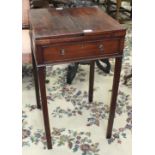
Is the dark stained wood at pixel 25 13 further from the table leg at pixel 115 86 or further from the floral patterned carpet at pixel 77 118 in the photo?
the table leg at pixel 115 86

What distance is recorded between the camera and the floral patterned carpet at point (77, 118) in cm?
144

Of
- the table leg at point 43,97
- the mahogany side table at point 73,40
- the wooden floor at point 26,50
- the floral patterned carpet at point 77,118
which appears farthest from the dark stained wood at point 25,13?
the table leg at point 43,97

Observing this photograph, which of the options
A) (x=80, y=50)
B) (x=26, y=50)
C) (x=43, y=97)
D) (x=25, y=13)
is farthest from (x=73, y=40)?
(x=25, y=13)

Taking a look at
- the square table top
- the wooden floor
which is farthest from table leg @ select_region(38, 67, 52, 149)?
the wooden floor

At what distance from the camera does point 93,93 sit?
6.29 ft

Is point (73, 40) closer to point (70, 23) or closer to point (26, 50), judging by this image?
point (70, 23)

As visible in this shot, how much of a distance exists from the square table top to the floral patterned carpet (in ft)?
2.34

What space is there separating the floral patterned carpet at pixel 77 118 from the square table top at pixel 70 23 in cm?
71
